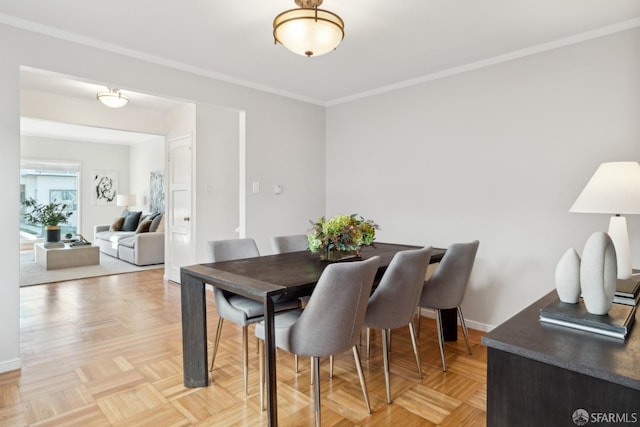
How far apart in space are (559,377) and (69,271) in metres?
6.61

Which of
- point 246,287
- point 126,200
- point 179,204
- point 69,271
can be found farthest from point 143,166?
point 246,287

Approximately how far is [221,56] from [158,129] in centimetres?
285

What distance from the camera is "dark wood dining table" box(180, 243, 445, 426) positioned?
170 centimetres

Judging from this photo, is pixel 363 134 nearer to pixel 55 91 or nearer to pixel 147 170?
pixel 55 91

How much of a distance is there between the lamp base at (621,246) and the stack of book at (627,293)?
180 millimetres

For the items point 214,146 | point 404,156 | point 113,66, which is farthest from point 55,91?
point 404,156

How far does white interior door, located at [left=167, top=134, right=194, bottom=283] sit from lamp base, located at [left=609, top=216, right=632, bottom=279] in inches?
172

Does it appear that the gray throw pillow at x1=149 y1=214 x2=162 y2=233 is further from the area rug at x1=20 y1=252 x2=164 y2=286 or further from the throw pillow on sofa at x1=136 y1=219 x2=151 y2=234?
the area rug at x1=20 y1=252 x2=164 y2=286

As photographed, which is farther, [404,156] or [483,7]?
[404,156]

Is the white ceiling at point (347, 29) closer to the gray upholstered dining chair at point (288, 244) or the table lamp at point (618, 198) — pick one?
the table lamp at point (618, 198)

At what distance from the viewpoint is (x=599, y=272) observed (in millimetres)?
1173

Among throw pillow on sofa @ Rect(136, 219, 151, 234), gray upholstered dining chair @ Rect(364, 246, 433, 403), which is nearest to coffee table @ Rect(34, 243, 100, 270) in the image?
throw pillow on sofa @ Rect(136, 219, 151, 234)

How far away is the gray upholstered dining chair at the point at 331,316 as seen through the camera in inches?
67.2

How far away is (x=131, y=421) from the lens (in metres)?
1.92
